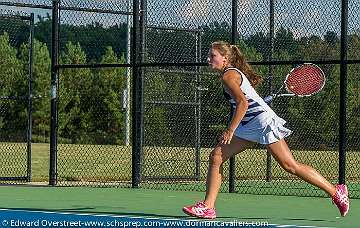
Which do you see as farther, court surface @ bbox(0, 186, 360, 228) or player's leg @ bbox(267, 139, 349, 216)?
player's leg @ bbox(267, 139, 349, 216)

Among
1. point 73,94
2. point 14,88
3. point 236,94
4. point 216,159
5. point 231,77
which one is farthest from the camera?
point 73,94

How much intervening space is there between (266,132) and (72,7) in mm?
6914

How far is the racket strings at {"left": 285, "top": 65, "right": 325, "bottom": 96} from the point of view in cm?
1317

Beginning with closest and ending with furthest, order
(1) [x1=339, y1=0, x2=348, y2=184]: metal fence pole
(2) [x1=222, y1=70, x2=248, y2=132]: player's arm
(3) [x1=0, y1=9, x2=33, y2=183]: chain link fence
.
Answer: (2) [x1=222, y1=70, x2=248, y2=132]: player's arm
(1) [x1=339, y1=0, x2=348, y2=184]: metal fence pole
(3) [x1=0, y1=9, x2=33, y2=183]: chain link fence

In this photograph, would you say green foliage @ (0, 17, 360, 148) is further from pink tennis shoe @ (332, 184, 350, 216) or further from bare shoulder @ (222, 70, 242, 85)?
pink tennis shoe @ (332, 184, 350, 216)

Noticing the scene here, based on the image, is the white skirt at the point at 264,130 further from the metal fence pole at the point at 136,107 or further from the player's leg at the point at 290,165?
the metal fence pole at the point at 136,107

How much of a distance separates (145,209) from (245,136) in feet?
5.51

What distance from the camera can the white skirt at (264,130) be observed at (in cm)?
1072

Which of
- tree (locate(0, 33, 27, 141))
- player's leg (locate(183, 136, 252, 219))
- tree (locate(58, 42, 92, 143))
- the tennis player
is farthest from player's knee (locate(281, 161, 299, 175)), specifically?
tree (locate(58, 42, 92, 143))

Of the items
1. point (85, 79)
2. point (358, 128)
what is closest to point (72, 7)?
point (358, 128)

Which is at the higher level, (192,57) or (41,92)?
(192,57)

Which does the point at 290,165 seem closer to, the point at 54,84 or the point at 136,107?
the point at 136,107

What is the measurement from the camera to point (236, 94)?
10578mm

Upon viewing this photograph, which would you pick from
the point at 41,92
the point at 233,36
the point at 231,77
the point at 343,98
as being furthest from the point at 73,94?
the point at 231,77
